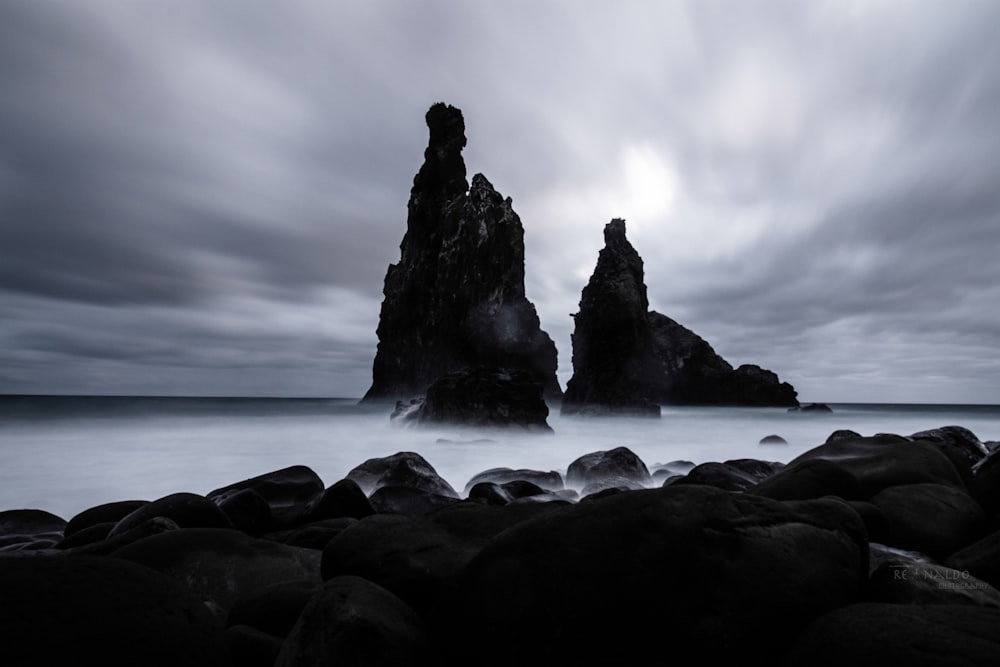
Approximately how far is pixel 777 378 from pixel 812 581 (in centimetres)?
5790

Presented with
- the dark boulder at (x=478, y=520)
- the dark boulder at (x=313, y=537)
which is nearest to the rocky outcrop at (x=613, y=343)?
the dark boulder at (x=313, y=537)

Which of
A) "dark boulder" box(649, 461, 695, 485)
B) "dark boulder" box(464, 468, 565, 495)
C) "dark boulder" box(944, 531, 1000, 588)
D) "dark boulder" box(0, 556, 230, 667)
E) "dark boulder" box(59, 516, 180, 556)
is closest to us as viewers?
"dark boulder" box(0, 556, 230, 667)

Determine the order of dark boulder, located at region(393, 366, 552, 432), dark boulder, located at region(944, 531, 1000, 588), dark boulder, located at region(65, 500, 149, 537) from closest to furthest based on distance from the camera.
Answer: dark boulder, located at region(944, 531, 1000, 588)
dark boulder, located at region(65, 500, 149, 537)
dark boulder, located at region(393, 366, 552, 432)

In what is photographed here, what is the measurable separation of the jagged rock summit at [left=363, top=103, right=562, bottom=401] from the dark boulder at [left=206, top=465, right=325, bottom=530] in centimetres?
2114

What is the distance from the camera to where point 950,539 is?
317cm

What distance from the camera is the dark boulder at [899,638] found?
1354mm

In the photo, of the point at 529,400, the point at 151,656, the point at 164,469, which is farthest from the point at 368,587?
the point at 529,400

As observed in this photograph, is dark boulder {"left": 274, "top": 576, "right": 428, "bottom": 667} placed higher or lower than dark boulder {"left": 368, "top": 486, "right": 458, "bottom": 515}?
higher

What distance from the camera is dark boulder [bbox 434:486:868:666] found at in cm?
162

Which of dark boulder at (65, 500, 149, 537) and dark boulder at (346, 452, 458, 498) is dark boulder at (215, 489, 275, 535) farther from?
dark boulder at (346, 452, 458, 498)

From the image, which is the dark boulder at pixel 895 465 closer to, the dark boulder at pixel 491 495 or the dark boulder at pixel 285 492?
the dark boulder at pixel 491 495

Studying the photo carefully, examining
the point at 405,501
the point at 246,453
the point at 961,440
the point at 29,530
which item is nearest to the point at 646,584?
the point at 405,501

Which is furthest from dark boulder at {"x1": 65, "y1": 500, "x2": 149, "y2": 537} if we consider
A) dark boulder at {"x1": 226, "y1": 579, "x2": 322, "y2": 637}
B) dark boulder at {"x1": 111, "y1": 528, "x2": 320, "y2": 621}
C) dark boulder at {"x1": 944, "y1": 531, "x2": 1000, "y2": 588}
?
dark boulder at {"x1": 944, "y1": 531, "x2": 1000, "y2": 588}

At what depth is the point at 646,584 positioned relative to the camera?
1688 mm
